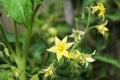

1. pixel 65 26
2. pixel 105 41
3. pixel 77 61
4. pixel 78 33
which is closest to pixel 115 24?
pixel 105 41

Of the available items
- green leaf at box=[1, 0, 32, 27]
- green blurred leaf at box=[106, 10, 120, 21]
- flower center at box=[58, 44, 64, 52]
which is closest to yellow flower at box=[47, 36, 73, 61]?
flower center at box=[58, 44, 64, 52]

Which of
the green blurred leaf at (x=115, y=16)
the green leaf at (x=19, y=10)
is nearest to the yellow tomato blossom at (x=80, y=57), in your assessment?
the green leaf at (x=19, y=10)

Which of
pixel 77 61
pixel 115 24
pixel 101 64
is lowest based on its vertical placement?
pixel 101 64

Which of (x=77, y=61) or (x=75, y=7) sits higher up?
(x=77, y=61)

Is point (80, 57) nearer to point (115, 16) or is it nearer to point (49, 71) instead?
point (49, 71)

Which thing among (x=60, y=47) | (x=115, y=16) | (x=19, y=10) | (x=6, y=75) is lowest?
(x=115, y=16)

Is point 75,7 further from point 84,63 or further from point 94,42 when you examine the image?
point 84,63

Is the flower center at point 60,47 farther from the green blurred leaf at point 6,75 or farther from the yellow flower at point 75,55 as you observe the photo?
the green blurred leaf at point 6,75

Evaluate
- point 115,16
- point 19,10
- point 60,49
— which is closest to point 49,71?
point 60,49
